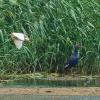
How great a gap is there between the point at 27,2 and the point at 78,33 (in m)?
1.22

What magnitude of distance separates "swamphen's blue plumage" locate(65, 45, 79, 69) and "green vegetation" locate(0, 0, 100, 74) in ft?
0.49

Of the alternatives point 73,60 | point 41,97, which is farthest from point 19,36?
point 41,97

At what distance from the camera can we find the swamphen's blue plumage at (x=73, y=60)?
10.9m

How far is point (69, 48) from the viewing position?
11516 mm

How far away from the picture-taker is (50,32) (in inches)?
452

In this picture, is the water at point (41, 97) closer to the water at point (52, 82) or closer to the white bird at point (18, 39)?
the water at point (52, 82)

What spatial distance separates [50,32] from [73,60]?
0.92 metres

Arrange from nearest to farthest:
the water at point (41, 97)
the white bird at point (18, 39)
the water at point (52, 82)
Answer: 1. the water at point (41, 97)
2. the water at point (52, 82)
3. the white bird at point (18, 39)

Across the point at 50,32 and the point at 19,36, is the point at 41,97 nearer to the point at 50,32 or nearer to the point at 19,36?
the point at 19,36

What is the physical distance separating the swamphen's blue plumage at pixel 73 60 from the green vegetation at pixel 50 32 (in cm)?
15

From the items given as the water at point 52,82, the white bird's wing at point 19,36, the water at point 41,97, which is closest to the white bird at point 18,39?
the white bird's wing at point 19,36

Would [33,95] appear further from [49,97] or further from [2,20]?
[2,20]

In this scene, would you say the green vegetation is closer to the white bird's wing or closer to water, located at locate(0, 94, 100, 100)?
the white bird's wing

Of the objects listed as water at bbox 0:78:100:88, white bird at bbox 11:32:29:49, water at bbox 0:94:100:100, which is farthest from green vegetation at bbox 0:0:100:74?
water at bbox 0:94:100:100
